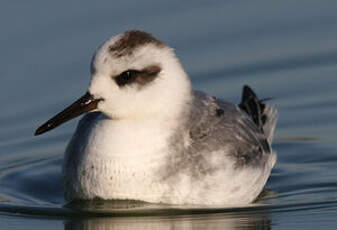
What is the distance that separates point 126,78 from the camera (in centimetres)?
1330

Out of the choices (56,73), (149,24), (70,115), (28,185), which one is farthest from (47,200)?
(149,24)

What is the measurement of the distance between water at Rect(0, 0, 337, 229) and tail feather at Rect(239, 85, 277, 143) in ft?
1.53

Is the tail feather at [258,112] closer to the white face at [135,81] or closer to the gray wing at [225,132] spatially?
the gray wing at [225,132]

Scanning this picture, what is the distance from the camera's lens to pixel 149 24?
18719 millimetres

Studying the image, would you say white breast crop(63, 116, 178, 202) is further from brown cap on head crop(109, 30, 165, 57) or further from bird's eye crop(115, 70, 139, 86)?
brown cap on head crop(109, 30, 165, 57)

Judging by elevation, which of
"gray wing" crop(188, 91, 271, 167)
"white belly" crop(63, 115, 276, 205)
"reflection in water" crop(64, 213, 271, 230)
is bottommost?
"reflection in water" crop(64, 213, 271, 230)

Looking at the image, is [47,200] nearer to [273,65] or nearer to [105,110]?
[105,110]

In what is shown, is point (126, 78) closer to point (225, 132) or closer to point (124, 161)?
point (124, 161)

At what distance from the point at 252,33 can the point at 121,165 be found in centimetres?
605

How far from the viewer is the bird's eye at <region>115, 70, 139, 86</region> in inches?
523

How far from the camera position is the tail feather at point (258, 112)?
16.4 meters

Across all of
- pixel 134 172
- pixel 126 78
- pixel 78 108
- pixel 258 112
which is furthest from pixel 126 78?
pixel 258 112

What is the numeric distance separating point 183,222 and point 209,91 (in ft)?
15.1

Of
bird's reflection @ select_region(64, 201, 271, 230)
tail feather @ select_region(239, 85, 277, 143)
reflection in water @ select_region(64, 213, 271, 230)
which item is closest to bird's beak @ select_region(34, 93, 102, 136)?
bird's reflection @ select_region(64, 201, 271, 230)
